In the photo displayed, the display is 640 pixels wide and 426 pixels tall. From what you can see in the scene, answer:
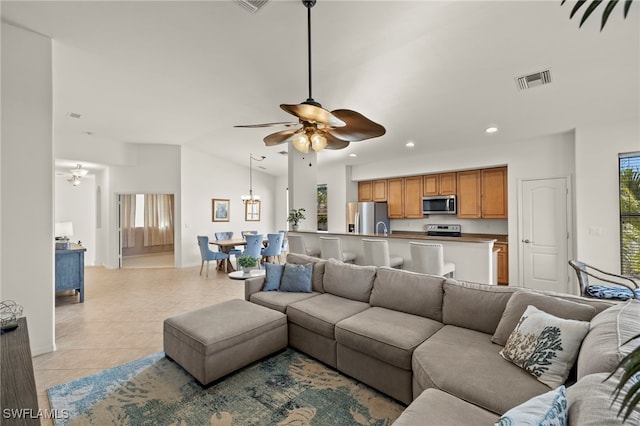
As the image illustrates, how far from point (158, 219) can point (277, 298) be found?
8.86 meters

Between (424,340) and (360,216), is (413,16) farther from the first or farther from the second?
(360,216)

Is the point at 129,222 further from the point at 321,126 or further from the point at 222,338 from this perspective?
the point at 321,126

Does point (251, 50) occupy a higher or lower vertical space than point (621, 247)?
higher

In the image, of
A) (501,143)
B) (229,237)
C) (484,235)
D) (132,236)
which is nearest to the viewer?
(501,143)

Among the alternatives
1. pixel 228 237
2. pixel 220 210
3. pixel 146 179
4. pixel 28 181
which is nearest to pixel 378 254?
pixel 28 181

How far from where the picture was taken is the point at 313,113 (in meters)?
2.28

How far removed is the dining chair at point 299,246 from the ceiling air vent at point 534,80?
374 centimetres

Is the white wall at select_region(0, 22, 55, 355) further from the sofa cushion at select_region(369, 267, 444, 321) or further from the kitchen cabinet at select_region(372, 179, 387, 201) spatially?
the kitchen cabinet at select_region(372, 179, 387, 201)

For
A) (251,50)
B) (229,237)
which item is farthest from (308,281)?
(229,237)

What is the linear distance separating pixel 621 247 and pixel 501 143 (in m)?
2.32

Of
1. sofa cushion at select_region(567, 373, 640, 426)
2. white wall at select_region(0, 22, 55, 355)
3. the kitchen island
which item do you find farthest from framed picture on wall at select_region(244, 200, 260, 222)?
sofa cushion at select_region(567, 373, 640, 426)

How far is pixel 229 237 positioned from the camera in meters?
7.97

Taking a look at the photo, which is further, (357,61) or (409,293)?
(357,61)

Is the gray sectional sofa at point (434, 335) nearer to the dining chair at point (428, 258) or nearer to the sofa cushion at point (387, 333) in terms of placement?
the sofa cushion at point (387, 333)
